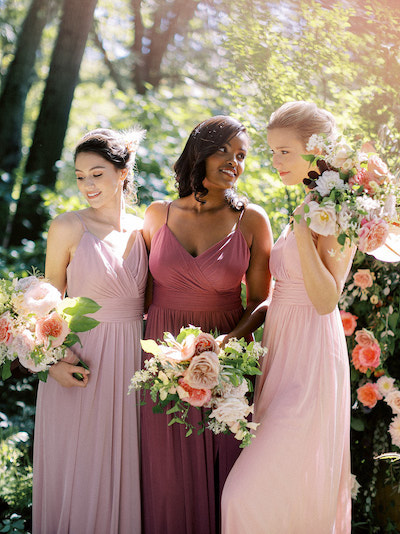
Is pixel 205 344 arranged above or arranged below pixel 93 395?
above

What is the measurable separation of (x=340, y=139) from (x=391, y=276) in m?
1.20

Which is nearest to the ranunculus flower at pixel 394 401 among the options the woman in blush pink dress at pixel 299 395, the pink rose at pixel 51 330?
the woman in blush pink dress at pixel 299 395

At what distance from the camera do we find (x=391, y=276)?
3564mm

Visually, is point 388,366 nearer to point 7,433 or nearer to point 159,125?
point 7,433

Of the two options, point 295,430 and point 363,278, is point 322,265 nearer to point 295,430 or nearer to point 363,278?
point 295,430

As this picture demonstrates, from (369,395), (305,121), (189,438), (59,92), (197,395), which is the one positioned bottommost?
(189,438)

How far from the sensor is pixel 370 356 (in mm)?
3510

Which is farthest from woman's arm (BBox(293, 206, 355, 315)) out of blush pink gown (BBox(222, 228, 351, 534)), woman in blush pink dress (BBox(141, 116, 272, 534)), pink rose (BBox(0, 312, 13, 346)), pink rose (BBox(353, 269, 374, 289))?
pink rose (BBox(0, 312, 13, 346))

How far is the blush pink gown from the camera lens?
2691 mm

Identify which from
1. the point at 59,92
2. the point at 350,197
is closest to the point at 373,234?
the point at 350,197

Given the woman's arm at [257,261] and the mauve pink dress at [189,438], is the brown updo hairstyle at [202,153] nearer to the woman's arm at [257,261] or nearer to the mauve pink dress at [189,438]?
the woman's arm at [257,261]

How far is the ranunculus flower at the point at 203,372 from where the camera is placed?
248 cm

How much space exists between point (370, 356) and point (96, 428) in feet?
5.07

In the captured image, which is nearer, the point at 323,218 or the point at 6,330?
the point at 323,218
